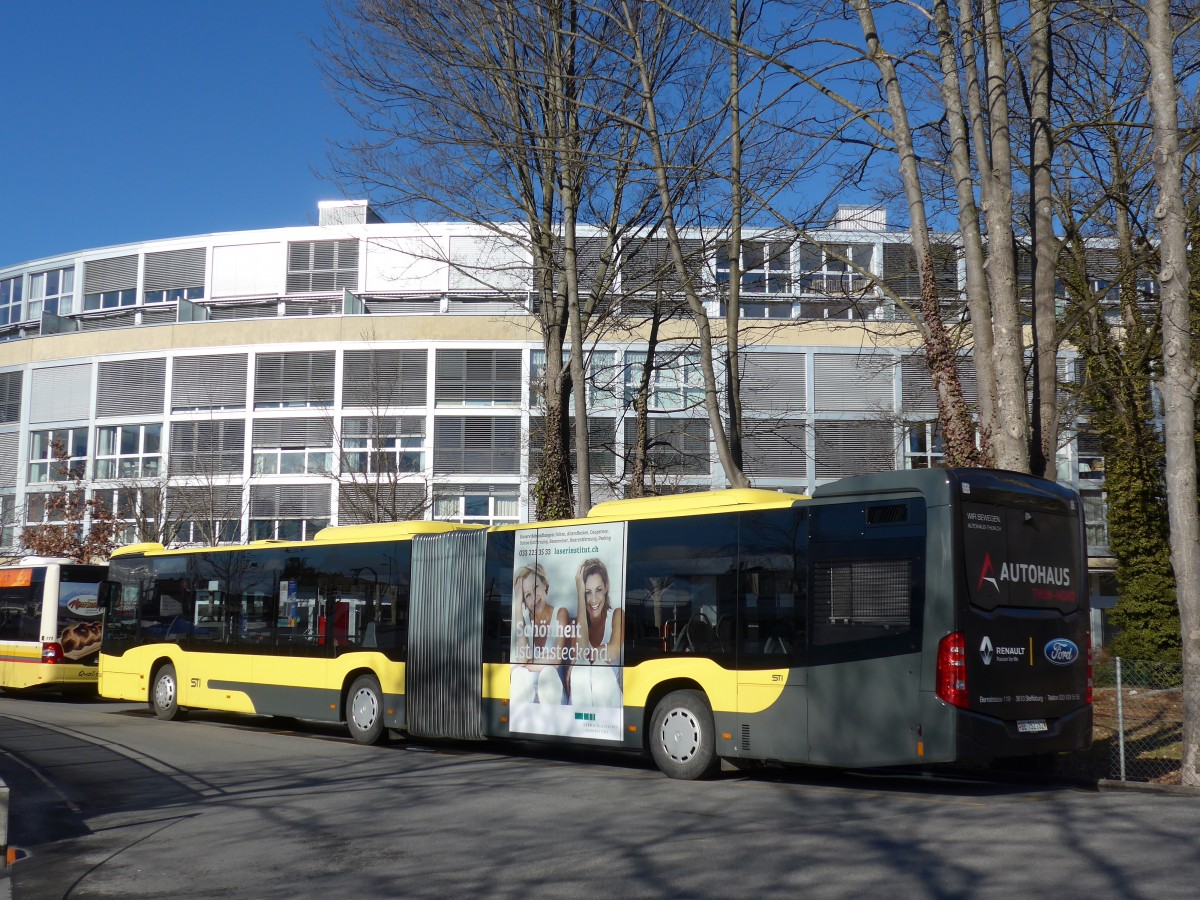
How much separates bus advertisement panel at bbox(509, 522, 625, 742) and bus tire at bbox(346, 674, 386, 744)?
275 centimetres

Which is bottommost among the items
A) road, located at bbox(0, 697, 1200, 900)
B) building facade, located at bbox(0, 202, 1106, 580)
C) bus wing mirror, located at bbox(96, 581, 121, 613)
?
road, located at bbox(0, 697, 1200, 900)

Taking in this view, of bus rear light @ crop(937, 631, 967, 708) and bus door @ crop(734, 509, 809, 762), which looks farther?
bus door @ crop(734, 509, 809, 762)

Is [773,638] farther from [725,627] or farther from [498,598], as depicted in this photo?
[498,598]

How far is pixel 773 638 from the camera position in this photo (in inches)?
473

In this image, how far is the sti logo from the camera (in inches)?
429

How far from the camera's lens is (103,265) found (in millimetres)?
50500

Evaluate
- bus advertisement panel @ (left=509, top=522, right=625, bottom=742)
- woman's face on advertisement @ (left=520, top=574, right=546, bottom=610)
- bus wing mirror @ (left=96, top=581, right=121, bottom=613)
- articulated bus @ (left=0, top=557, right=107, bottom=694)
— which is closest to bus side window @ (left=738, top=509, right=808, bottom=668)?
bus advertisement panel @ (left=509, top=522, right=625, bottom=742)

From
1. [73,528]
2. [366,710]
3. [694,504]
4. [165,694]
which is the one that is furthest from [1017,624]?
[73,528]

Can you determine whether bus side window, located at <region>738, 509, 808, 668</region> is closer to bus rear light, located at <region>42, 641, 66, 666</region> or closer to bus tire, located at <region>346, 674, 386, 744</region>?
bus tire, located at <region>346, 674, 386, 744</region>

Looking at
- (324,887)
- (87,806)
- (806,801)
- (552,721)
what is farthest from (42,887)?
(552,721)

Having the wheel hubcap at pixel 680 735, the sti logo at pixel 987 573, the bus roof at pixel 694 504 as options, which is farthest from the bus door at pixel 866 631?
the wheel hubcap at pixel 680 735

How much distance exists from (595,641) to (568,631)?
526 mm

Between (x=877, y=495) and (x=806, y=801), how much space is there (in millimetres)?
2843

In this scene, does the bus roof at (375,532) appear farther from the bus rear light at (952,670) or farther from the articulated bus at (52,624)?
the bus rear light at (952,670)
